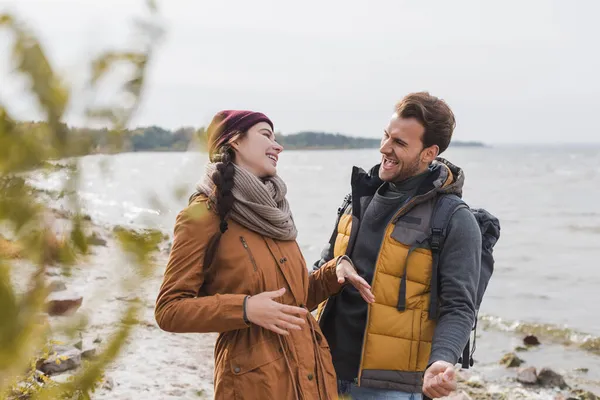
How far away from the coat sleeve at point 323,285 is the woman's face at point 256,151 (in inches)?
20.8

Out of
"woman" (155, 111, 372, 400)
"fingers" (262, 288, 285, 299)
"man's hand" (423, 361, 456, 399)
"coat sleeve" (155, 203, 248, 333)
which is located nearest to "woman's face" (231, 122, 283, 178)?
"woman" (155, 111, 372, 400)

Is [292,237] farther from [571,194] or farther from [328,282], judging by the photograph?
[571,194]

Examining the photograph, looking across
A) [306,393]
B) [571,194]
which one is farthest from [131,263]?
[571,194]

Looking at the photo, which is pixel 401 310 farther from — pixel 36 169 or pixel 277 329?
pixel 36 169

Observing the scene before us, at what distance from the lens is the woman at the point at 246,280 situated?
6.70 feet

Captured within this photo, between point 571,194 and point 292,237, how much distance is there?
44962 millimetres

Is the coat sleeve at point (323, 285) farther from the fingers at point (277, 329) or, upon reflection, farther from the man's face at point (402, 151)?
the fingers at point (277, 329)

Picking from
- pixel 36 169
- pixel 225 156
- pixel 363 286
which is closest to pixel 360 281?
pixel 363 286

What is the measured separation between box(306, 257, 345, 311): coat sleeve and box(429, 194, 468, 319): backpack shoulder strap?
1.27 ft

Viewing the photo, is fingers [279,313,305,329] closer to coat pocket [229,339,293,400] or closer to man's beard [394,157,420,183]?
coat pocket [229,339,293,400]

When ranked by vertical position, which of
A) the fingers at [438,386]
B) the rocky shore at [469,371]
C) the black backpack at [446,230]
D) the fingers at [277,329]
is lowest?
the rocky shore at [469,371]

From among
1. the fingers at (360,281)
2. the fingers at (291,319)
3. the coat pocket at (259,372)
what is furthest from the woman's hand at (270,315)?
the fingers at (360,281)

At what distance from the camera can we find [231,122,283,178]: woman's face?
230 centimetres

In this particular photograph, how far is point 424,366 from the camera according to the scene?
2.56 metres
